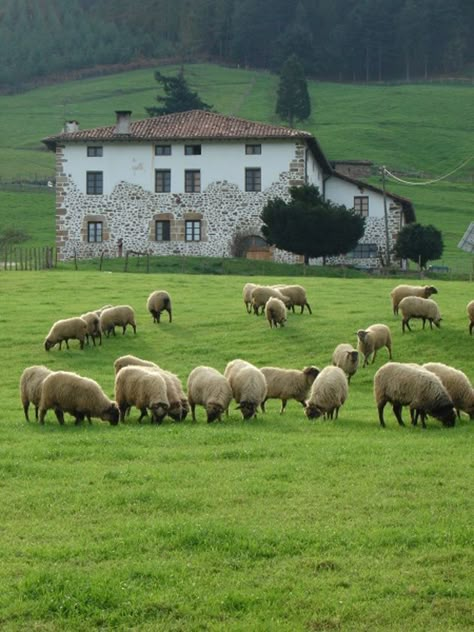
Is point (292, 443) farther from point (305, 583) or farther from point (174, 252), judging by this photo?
point (174, 252)

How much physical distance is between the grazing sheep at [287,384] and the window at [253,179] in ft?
162

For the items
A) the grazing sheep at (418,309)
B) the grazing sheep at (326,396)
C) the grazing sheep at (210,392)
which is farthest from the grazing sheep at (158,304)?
the grazing sheep at (326,396)

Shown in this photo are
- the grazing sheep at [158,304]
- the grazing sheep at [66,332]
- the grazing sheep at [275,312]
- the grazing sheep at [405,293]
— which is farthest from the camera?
the grazing sheep at [158,304]

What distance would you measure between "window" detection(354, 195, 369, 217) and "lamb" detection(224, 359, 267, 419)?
54.6m

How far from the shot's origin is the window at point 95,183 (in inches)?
2835

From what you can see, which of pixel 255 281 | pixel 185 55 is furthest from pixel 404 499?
pixel 185 55

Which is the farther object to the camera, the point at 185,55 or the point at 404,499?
the point at 185,55

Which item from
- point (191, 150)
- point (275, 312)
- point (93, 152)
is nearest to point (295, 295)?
point (275, 312)

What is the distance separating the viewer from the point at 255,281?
4575 cm

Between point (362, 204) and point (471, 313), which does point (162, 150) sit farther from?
point (471, 313)

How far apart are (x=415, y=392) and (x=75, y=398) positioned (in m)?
5.60

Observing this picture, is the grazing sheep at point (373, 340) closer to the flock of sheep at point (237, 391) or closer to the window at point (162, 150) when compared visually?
the flock of sheep at point (237, 391)

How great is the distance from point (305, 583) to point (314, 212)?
5096cm

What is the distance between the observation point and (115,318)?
3178 cm
